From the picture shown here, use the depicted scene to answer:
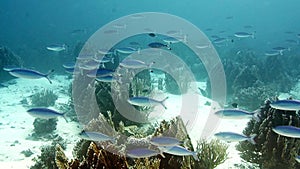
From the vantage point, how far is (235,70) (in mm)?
18016

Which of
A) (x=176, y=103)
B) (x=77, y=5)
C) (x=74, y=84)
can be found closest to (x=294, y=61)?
(x=176, y=103)

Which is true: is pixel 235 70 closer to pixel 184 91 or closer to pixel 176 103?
pixel 184 91

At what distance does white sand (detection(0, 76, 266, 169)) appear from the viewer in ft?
27.0

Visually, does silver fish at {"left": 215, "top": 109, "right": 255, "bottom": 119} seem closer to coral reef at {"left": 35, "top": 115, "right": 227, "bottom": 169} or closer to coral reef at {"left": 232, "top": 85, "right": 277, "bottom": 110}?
coral reef at {"left": 35, "top": 115, "right": 227, "bottom": 169}

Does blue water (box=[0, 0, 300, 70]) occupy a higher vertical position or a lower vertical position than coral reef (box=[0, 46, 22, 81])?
higher

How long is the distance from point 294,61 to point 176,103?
53.3 feet

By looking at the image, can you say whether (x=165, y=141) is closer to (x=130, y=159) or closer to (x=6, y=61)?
(x=130, y=159)

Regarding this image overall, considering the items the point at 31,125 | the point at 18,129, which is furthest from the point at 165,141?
the point at 31,125

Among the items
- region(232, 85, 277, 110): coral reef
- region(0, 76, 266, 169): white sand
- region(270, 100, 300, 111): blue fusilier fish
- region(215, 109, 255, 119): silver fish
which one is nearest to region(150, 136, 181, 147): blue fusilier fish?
region(215, 109, 255, 119): silver fish

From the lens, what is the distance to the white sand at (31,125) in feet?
27.0

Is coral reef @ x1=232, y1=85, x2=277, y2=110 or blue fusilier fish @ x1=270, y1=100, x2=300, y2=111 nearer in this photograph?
blue fusilier fish @ x1=270, y1=100, x2=300, y2=111

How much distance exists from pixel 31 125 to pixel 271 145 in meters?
8.43

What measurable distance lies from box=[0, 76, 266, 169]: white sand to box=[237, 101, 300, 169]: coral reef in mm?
586

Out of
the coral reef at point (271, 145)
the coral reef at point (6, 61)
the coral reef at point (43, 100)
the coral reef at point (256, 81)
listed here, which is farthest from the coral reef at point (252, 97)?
the coral reef at point (6, 61)
